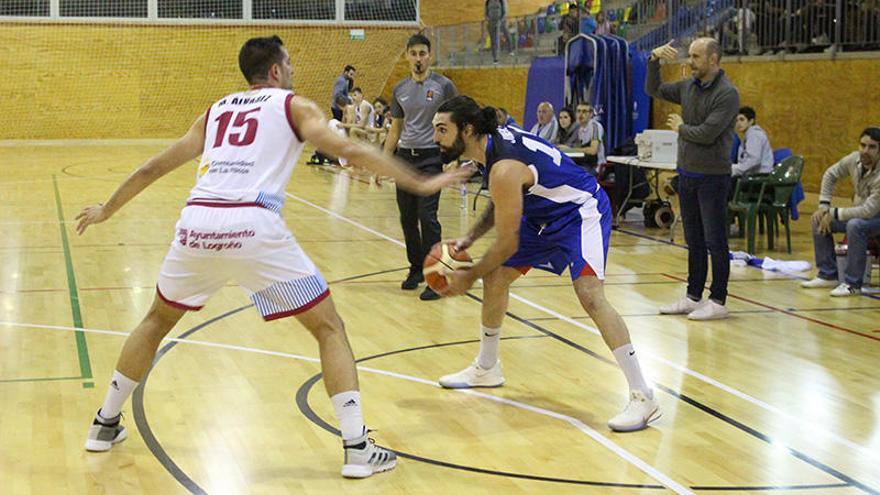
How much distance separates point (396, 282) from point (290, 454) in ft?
14.9

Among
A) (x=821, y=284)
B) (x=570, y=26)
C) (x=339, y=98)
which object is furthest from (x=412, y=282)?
(x=339, y=98)

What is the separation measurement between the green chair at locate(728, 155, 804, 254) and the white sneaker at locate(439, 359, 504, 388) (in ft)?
18.9

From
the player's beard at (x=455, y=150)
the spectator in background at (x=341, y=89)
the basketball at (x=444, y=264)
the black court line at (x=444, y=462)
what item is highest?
the spectator in background at (x=341, y=89)

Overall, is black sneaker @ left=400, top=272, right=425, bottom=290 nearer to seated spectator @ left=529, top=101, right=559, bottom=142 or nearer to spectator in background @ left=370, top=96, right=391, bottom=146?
seated spectator @ left=529, top=101, right=559, bottom=142

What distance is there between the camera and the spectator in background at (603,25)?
2112 centimetres

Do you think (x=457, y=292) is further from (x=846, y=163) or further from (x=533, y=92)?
(x=533, y=92)

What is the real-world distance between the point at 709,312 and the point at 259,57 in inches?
170

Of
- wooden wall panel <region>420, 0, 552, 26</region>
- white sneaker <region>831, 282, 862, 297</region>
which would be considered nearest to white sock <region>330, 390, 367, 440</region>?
white sneaker <region>831, 282, 862, 297</region>

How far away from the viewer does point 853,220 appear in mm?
8734

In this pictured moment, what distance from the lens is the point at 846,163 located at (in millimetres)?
9008

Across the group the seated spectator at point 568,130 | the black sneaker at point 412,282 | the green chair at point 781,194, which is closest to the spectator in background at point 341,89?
the seated spectator at point 568,130

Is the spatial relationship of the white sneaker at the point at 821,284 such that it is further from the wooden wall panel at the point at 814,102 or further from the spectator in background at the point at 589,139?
the wooden wall panel at the point at 814,102

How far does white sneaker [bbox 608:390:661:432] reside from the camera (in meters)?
5.25

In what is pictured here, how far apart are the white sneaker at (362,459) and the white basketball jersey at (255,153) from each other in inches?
40.9
